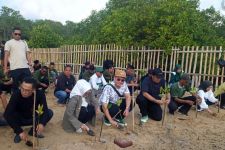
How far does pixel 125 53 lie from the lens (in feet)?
44.3

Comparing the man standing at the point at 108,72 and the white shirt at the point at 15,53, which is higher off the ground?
the white shirt at the point at 15,53

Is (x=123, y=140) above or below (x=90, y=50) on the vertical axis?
below

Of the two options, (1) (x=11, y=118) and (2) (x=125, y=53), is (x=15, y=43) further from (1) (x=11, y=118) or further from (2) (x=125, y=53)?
(2) (x=125, y=53)

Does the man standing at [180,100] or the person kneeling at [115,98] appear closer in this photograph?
the person kneeling at [115,98]

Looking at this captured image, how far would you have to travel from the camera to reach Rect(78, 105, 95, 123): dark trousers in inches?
251

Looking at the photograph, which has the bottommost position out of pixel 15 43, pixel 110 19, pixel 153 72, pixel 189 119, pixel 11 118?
pixel 189 119

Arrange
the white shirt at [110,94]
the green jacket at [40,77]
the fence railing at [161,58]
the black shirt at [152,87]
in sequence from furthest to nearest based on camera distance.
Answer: the fence railing at [161,58], the green jacket at [40,77], the black shirt at [152,87], the white shirt at [110,94]

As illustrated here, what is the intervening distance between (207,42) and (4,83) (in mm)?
9986

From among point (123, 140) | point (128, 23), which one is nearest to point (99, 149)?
point (123, 140)

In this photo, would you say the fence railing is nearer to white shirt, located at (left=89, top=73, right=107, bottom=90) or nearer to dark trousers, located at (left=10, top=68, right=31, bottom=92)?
white shirt, located at (left=89, top=73, right=107, bottom=90)

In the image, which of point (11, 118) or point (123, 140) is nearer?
point (11, 118)

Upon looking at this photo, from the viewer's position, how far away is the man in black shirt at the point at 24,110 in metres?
5.33

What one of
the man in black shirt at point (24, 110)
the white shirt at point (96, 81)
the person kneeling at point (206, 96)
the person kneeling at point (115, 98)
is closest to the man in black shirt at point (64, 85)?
the white shirt at point (96, 81)

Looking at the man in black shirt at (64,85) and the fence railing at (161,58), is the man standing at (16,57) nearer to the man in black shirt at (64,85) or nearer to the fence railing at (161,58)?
the man in black shirt at (64,85)
